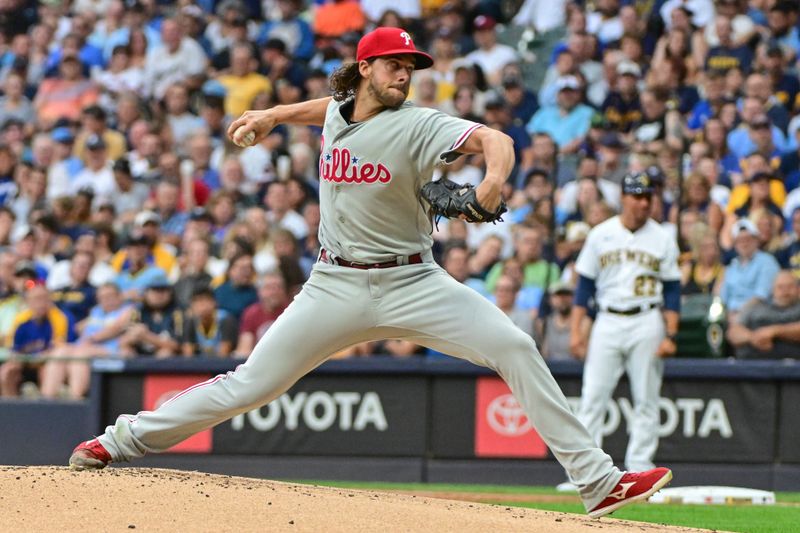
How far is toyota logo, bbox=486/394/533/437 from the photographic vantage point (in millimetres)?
11156

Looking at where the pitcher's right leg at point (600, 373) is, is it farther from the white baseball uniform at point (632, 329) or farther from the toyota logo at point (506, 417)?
the toyota logo at point (506, 417)

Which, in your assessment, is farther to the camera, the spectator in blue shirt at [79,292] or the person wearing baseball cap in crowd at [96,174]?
the person wearing baseball cap in crowd at [96,174]

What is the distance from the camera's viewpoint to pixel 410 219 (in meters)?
5.96

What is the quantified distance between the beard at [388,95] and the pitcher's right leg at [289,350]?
0.75 meters

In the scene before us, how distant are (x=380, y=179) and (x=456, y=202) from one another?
617mm

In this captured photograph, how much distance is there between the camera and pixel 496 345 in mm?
5859

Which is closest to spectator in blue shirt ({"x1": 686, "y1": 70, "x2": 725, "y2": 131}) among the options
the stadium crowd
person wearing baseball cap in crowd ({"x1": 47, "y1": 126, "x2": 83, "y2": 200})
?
the stadium crowd

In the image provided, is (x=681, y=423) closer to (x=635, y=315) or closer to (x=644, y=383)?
(x=644, y=383)

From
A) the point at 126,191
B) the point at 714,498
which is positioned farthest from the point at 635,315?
the point at 126,191

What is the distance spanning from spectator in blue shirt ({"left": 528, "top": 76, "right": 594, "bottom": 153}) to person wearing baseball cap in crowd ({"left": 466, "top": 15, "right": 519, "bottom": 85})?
1212 millimetres

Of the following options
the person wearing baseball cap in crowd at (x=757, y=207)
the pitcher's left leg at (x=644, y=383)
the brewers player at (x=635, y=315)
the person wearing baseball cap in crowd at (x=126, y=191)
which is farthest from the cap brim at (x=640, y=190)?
the person wearing baseball cap in crowd at (x=126, y=191)

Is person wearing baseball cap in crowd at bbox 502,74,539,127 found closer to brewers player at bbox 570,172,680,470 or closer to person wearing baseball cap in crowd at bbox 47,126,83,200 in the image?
brewers player at bbox 570,172,680,470

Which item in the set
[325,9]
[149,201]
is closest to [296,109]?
[149,201]

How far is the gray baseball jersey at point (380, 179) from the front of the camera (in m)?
5.82
